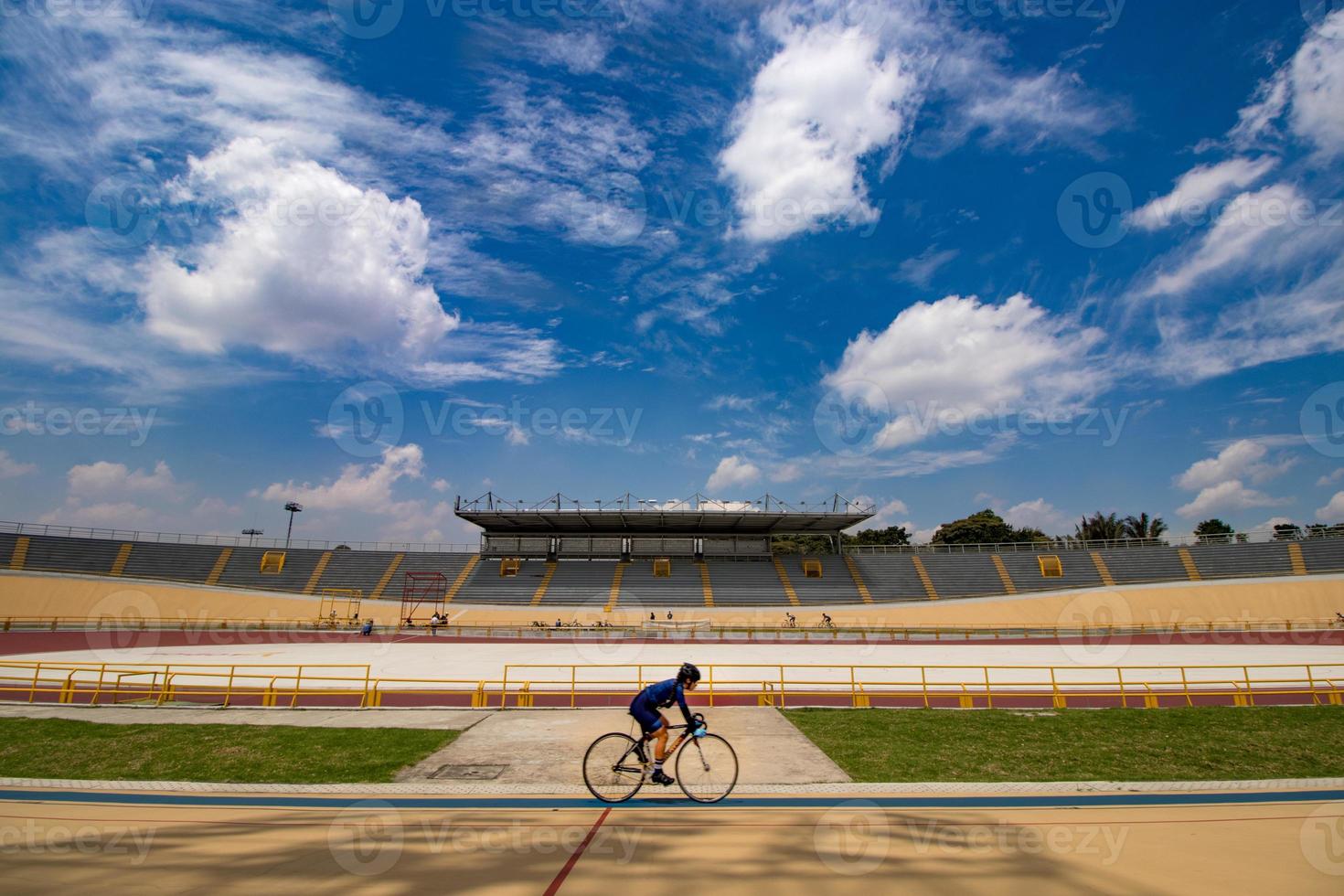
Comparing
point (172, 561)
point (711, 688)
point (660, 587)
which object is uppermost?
point (172, 561)

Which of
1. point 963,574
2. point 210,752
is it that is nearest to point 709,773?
point 210,752

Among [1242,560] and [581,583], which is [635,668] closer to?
[581,583]

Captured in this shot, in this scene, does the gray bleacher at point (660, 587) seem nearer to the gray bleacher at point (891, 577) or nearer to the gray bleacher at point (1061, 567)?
the gray bleacher at point (891, 577)

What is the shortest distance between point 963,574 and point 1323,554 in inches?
911

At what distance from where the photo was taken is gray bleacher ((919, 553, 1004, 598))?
48594 millimetres

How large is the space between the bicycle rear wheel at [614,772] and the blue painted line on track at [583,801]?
0.16 m

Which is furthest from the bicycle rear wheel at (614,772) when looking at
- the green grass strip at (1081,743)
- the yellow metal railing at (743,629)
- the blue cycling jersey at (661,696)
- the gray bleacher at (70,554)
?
the gray bleacher at (70,554)

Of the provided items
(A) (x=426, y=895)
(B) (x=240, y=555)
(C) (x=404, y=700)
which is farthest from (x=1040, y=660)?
(B) (x=240, y=555)

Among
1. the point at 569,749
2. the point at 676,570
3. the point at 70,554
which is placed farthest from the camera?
the point at 676,570

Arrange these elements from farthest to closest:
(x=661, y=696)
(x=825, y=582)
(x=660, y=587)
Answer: (x=825, y=582)
(x=660, y=587)
(x=661, y=696)

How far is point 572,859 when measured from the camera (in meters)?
5.90

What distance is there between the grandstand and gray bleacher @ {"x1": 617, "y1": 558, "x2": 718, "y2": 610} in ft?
0.53

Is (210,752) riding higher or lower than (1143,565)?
lower

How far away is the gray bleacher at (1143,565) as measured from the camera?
149 feet
